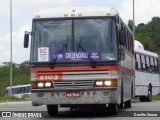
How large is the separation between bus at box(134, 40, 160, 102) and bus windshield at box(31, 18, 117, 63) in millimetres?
14676

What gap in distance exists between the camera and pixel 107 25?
62.3 ft

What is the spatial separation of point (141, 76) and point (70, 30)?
16516 mm

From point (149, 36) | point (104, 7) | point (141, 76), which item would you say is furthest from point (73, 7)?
point (149, 36)

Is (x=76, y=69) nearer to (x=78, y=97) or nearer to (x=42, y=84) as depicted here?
(x=78, y=97)

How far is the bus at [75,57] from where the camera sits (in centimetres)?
1850

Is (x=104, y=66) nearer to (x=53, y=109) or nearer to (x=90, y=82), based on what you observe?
(x=90, y=82)

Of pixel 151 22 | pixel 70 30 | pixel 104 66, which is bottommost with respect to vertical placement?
pixel 104 66

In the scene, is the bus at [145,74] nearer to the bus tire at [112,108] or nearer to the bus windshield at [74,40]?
the bus tire at [112,108]

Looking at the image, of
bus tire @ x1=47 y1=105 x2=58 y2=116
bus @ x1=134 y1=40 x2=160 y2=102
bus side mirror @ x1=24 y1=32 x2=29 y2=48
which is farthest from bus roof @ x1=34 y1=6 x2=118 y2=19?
bus @ x1=134 y1=40 x2=160 y2=102

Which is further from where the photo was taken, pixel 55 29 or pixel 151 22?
pixel 151 22

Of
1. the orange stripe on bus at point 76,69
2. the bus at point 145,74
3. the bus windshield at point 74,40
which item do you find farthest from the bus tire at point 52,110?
the bus at point 145,74

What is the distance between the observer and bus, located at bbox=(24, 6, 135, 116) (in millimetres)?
18500

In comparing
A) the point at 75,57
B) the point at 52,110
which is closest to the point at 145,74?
the point at 52,110

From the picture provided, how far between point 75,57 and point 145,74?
58.5 ft
